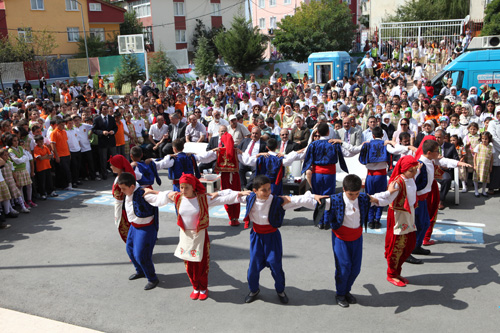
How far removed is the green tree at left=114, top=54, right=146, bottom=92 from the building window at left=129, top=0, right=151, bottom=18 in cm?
1542

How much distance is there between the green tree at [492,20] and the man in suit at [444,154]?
18.5 meters

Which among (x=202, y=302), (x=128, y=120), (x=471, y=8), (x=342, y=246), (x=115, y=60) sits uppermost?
(x=471, y=8)

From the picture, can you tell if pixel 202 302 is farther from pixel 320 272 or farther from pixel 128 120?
pixel 128 120

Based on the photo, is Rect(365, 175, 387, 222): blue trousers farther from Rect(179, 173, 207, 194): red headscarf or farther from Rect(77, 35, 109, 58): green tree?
Rect(77, 35, 109, 58): green tree

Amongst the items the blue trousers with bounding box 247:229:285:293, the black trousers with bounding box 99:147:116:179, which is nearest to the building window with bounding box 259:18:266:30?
the black trousers with bounding box 99:147:116:179

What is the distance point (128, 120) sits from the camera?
13078 millimetres

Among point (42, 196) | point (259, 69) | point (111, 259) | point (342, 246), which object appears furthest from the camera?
point (259, 69)

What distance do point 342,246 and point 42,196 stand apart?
7790 millimetres

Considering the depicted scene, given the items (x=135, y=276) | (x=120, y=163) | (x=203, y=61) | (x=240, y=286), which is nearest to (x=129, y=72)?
(x=203, y=61)

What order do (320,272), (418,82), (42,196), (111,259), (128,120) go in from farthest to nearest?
(418,82), (128,120), (42,196), (111,259), (320,272)

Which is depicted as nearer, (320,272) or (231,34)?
(320,272)

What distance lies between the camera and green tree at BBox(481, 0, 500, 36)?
24.6m

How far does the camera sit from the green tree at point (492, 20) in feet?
80.7

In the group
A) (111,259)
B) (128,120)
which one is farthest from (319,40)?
(111,259)
